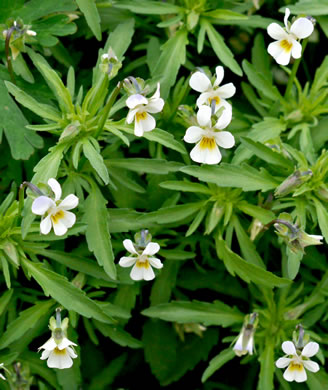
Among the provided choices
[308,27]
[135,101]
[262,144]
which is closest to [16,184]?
[135,101]

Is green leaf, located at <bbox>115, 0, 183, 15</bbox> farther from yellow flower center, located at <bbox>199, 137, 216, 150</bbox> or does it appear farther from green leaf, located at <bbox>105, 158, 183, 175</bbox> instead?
yellow flower center, located at <bbox>199, 137, 216, 150</bbox>

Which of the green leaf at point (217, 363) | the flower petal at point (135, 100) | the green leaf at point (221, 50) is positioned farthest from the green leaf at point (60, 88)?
the green leaf at point (217, 363)

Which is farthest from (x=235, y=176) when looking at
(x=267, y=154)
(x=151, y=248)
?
(x=151, y=248)

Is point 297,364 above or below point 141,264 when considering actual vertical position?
below

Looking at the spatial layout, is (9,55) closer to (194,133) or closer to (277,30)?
(194,133)

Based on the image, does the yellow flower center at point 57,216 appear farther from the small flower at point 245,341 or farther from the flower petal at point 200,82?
the small flower at point 245,341

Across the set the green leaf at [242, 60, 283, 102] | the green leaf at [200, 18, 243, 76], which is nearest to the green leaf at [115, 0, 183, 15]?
the green leaf at [200, 18, 243, 76]
